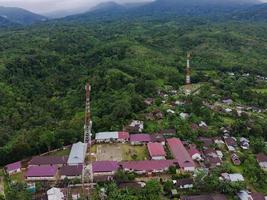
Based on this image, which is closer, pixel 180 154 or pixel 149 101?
pixel 180 154

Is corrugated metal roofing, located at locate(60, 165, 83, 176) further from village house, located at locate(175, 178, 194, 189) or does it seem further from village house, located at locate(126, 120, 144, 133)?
village house, located at locate(126, 120, 144, 133)

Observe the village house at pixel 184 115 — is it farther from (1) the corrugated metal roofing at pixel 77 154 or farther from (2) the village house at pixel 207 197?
(2) the village house at pixel 207 197

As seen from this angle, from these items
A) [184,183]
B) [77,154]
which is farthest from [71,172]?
[184,183]

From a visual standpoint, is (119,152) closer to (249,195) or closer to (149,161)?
(149,161)

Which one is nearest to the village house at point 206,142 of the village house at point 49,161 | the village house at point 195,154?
the village house at point 195,154

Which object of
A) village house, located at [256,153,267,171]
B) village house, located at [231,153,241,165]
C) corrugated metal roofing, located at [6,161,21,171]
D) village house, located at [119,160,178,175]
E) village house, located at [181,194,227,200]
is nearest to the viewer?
village house, located at [181,194,227,200]

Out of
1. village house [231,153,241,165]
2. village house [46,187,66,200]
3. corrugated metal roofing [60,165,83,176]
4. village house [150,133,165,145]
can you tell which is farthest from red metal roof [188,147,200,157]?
village house [46,187,66,200]
